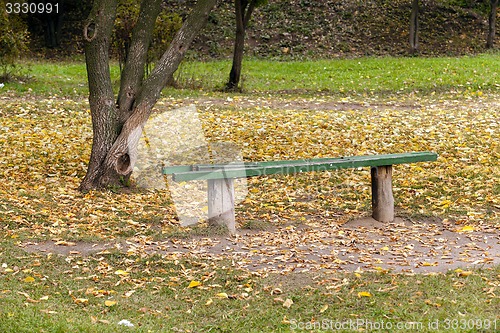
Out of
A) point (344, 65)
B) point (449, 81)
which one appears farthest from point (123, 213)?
point (344, 65)

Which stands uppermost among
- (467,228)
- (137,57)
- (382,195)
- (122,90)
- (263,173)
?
(137,57)

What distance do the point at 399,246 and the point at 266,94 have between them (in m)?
9.75

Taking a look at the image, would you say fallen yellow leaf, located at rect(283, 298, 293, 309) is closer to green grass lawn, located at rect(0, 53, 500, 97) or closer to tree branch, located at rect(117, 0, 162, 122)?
tree branch, located at rect(117, 0, 162, 122)

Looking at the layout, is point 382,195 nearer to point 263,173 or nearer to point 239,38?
point 263,173

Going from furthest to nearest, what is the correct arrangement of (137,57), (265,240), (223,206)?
1. (137,57)
2. (223,206)
3. (265,240)

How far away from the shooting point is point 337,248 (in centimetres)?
653


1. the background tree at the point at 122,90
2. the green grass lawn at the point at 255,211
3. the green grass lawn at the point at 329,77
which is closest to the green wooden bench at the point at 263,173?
the green grass lawn at the point at 255,211

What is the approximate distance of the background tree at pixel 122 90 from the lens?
8445 millimetres

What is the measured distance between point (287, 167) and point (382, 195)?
1026 millimetres

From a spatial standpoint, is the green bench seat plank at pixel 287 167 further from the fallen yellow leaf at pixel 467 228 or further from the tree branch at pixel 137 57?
the tree branch at pixel 137 57

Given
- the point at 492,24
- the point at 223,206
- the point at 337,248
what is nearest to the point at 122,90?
the point at 223,206

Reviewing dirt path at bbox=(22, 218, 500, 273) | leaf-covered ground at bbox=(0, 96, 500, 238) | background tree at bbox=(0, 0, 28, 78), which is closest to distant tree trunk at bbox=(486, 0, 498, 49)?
leaf-covered ground at bbox=(0, 96, 500, 238)

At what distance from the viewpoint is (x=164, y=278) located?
224 inches

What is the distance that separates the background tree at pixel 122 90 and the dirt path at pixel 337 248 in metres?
2.00
